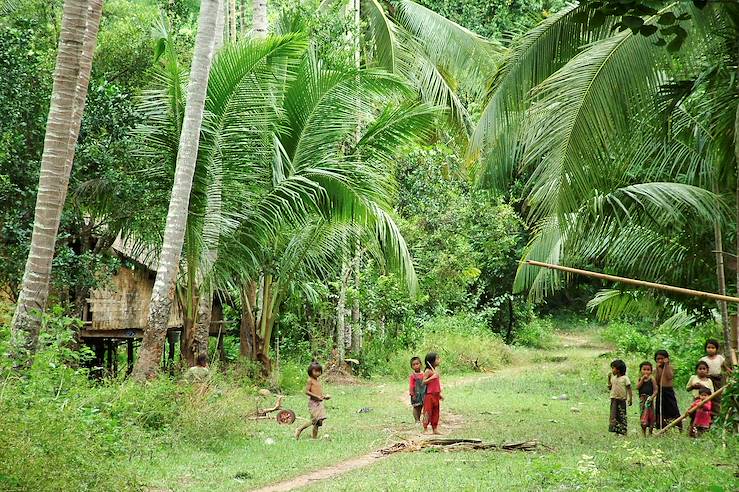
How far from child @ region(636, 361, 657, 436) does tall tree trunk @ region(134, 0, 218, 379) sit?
6147 millimetres

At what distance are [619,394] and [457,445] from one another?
7.53 ft

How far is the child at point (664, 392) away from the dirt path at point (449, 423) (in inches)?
109

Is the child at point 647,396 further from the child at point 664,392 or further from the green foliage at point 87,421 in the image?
the green foliage at point 87,421

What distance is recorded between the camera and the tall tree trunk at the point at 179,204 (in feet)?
39.7

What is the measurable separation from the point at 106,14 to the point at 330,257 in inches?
312

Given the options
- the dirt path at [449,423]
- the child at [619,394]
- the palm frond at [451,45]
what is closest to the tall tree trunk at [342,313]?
the dirt path at [449,423]

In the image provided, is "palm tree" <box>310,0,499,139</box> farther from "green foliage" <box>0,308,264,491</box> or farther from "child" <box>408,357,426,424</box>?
"green foliage" <box>0,308,264,491</box>

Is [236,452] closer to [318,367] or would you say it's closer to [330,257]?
[318,367]

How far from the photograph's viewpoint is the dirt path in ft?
28.3

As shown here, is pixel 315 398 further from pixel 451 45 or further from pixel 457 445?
pixel 451 45

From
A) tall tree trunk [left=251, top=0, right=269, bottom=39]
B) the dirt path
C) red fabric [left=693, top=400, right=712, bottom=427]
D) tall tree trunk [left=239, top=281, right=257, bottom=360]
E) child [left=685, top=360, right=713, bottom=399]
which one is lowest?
the dirt path

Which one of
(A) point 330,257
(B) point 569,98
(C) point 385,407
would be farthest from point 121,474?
(A) point 330,257

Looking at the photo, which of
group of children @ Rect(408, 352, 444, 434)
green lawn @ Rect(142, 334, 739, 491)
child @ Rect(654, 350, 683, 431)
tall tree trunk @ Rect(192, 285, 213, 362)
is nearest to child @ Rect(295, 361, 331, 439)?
green lawn @ Rect(142, 334, 739, 491)

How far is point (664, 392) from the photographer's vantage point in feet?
37.4
